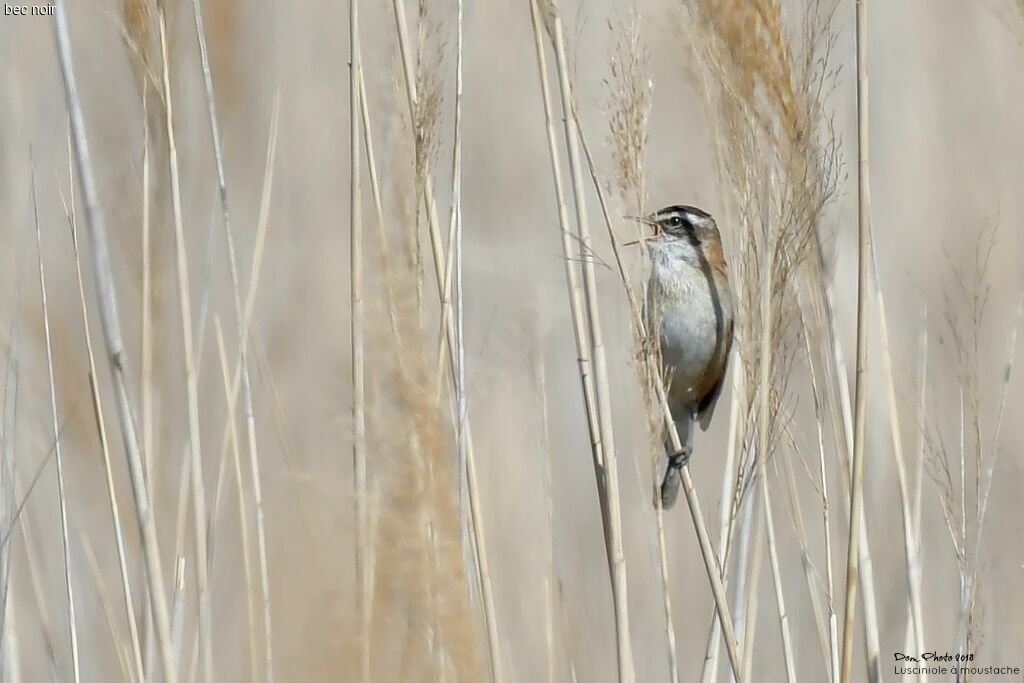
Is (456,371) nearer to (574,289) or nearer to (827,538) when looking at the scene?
(574,289)

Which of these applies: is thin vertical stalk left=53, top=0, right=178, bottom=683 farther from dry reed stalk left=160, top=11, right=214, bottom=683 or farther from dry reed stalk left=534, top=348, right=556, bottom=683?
dry reed stalk left=534, top=348, right=556, bottom=683

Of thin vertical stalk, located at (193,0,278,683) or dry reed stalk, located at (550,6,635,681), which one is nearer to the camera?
dry reed stalk, located at (550,6,635,681)

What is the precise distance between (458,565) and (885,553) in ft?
7.33

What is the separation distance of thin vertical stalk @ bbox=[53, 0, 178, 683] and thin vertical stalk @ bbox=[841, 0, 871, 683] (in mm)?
845

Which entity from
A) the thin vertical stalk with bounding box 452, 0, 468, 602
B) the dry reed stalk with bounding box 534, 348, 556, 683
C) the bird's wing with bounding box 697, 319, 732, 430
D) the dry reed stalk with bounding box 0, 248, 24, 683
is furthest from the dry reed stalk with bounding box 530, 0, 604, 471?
the bird's wing with bounding box 697, 319, 732, 430

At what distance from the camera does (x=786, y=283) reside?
143 centimetres

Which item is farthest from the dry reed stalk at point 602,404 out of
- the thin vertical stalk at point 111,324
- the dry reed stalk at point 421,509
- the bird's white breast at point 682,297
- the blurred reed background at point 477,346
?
the bird's white breast at point 682,297

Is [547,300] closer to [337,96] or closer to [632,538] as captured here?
[632,538]

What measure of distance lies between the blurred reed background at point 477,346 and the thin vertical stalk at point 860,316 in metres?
0.06

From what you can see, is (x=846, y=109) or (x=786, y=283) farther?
(x=846, y=109)

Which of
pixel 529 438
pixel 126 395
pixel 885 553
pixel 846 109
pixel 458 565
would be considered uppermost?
pixel 846 109

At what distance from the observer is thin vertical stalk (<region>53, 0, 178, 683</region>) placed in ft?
4.58

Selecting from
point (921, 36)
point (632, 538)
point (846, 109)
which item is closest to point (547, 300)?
point (632, 538)

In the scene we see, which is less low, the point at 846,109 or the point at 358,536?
the point at 846,109
